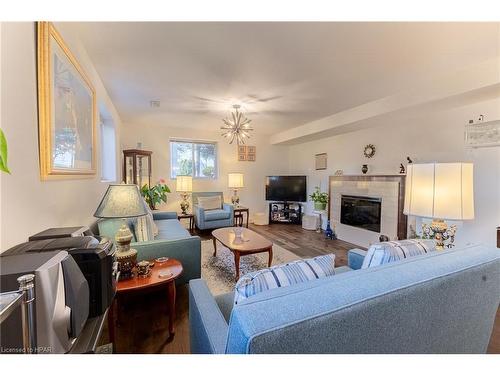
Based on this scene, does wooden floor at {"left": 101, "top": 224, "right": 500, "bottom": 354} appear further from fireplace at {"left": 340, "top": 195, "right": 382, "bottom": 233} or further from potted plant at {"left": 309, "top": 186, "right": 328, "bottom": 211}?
potted plant at {"left": 309, "top": 186, "right": 328, "bottom": 211}

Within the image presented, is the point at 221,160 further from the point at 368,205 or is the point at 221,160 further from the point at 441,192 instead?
the point at 441,192

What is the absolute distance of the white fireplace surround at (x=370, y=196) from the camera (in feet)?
10.9

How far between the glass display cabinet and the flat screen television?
2.89 metres

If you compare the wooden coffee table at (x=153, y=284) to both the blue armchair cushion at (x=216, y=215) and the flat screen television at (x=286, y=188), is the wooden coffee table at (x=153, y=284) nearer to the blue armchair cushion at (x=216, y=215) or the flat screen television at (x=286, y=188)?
the blue armchair cushion at (x=216, y=215)

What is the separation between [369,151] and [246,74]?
8.79ft

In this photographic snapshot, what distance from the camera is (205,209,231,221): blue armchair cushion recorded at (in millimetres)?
4438

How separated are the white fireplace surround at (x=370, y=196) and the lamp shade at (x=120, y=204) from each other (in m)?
3.44

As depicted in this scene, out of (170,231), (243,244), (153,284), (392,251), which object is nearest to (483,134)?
(392,251)

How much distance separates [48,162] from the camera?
3.76 ft

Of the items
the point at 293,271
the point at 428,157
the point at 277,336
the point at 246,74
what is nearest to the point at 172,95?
the point at 246,74

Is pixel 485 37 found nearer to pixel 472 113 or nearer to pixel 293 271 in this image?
pixel 472 113

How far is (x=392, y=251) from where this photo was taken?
1.20 meters

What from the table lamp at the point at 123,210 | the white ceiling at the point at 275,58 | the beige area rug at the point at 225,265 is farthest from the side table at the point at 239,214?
the table lamp at the point at 123,210

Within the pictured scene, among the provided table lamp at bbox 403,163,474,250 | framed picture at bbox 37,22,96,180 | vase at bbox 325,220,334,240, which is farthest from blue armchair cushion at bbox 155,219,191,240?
vase at bbox 325,220,334,240
